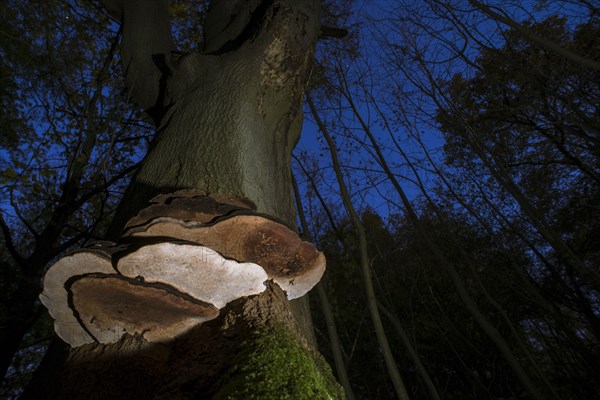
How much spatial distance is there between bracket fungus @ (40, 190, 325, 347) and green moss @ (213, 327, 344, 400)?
0.76ft

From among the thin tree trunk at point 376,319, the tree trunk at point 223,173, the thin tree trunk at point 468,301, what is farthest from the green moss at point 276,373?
the thin tree trunk at point 468,301

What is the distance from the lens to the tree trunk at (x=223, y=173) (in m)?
1.05

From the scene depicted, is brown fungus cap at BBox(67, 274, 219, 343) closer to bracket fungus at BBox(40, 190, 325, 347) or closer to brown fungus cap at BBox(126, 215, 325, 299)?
bracket fungus at BBox(40, 190, 325, 347)

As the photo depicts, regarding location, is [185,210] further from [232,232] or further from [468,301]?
[468,301]

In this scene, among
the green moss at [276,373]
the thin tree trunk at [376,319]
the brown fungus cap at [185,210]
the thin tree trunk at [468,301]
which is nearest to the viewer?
the green moss at [276,373]

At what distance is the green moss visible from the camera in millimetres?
856

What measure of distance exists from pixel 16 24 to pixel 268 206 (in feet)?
29.1

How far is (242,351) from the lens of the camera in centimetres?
105

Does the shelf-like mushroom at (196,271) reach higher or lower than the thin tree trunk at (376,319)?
lower

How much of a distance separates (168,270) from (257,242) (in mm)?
332

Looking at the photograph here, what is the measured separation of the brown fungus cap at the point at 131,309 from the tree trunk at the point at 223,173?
0.05 meters

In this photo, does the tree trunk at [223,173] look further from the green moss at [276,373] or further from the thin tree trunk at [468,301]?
the thin tree trunk at [468,301]

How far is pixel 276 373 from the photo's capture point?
0.92 meters

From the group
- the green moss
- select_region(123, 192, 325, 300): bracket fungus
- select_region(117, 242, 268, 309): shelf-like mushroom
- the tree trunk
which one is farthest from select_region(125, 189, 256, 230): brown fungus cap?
the green moss
